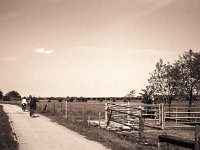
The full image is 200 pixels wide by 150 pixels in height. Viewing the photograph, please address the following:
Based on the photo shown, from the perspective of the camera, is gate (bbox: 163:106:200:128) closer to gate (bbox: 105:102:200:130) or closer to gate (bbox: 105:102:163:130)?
gate (bbox: 105:102:200:130)

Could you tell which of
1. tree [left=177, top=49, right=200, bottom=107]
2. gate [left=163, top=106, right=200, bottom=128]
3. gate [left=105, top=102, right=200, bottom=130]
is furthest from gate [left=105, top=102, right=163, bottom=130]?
tree [left=177, top=49, right=200, bottom=107]

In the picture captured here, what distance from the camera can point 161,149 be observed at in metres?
12.8

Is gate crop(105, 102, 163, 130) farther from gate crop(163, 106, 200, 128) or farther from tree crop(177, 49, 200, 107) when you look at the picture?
tree crop(177, 49, 200, 107)

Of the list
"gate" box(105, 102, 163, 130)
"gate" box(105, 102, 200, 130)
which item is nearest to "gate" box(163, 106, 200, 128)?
"gate" box(105, 102, 200, 130)

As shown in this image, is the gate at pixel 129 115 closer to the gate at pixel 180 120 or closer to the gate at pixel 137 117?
the gate at pixel 137 117

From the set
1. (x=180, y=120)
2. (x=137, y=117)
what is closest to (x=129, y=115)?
(x=137, y=117)

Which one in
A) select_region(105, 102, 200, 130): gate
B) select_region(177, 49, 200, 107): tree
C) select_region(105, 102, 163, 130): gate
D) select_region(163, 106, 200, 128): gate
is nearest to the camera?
select_region(105, 102, 163, 130): gate

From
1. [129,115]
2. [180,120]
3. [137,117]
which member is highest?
[137,117]

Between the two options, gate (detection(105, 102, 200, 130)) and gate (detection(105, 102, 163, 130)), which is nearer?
gate (detection(105, 102, 163, 130))

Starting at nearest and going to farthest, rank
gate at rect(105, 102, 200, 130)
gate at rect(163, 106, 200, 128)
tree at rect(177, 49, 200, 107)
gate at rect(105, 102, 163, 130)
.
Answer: gate at rect(105, 102, 163, 130)
gate at rect(105, 102, 200, 130)
gate at rect(163, 106, 200, 128)
tree at rect(177, 49, 200, 107)

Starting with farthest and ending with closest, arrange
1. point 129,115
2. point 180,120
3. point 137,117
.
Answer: point 180,120 → point 129,115 → point 137,117

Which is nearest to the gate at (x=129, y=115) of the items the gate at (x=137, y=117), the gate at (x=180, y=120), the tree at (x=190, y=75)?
the gate at (x=137, y=117)

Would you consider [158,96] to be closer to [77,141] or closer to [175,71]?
[175,71]

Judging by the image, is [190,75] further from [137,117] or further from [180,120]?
[137,117]
